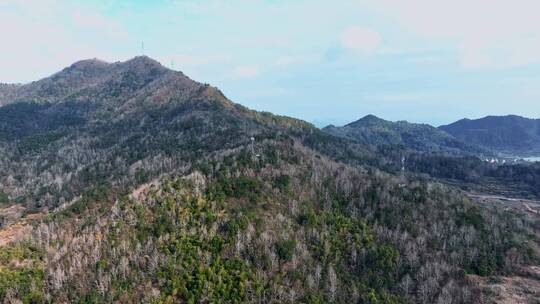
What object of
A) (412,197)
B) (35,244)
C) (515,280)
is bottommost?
(515,280)

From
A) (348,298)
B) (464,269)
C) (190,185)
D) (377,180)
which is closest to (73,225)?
(190,185)

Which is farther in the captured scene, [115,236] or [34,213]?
[34,213]

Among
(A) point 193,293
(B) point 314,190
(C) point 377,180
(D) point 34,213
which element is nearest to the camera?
(A) point 193,293

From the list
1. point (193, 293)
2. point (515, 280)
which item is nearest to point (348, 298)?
point (193, 293)

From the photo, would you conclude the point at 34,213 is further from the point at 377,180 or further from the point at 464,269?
the point at 464,269

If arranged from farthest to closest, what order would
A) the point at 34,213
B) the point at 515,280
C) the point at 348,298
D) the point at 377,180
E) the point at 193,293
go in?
the point at 34,213 < the point at 377,180 < the point at 515,280 < the point at 348,298 < the point at 193,293

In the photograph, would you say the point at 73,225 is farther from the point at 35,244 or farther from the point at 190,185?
the point at 190,185

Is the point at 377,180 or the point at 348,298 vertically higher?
the point at 377,180

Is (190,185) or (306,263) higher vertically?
(190,185)

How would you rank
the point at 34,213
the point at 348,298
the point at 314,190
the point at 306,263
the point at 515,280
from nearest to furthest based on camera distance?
the point at 348,298 → the point at 306,263 → the point at 515,280 → the point at 314,190 → the point at 34,213
